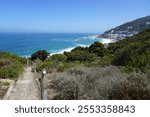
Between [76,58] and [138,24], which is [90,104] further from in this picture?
[138,24]

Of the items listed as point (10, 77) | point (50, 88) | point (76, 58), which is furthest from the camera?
point (76, 58)


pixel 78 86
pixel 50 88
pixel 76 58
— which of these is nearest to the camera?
pixel 78 86

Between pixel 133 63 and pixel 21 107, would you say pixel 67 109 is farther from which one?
pixel 133 63

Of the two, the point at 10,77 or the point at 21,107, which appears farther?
the point at 10,77

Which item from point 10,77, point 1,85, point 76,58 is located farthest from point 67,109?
point 76,58

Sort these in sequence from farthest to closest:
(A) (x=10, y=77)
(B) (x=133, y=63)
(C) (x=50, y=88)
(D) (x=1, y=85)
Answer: (A) (x=10, y=77)
(D) (x=1, y=85)
(C) (x=50, y=88)
(B) (x=133, y=63)

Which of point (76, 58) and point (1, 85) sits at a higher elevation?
point (1, 85)

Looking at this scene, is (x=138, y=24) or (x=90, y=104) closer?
(x=90, y=104)

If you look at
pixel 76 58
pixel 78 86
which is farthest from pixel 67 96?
pixel 76 58

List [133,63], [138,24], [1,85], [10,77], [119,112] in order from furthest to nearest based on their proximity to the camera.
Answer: [138,24]
[10,77]
[1,85]
[133,63]
[119,112]
